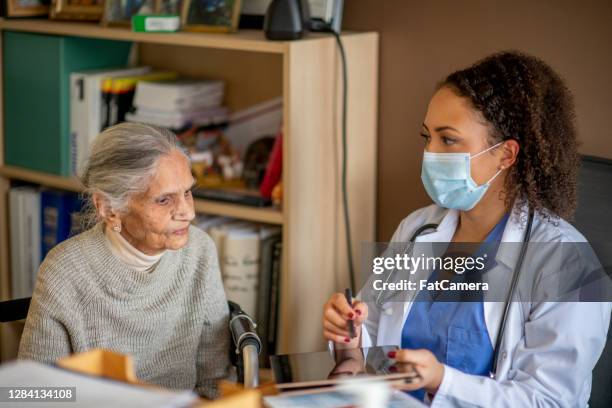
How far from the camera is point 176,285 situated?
1.97 m

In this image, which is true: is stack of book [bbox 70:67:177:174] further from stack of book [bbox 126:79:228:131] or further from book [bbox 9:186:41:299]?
book [bbox 9:186:41:299]

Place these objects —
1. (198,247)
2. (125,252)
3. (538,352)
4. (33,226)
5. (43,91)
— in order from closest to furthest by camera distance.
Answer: (538,352)
(125,252)
(198,247)
(43,91)
(33,226)

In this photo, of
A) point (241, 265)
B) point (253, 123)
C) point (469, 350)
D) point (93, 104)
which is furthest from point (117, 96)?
point (469, 350)

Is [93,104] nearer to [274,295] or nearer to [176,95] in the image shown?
[176,95]

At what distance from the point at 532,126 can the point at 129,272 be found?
88cm

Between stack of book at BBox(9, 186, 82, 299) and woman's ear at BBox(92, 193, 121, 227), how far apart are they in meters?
0.90

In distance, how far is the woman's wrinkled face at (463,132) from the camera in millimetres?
1832

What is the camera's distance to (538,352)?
1.70m

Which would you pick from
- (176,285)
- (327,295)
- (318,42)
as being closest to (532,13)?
(318,42)

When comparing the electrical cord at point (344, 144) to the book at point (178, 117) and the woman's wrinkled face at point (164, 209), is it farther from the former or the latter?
the woman's wrinkled face at point (164, 209)

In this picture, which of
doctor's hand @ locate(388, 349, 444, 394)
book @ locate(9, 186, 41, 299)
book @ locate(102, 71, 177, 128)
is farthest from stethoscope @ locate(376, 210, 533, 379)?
book @ locate(9, 186, 41, 299)

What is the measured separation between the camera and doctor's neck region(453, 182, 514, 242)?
1877mm

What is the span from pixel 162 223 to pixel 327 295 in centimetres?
80

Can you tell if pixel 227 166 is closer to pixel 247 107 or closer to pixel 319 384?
pixel 247 107
